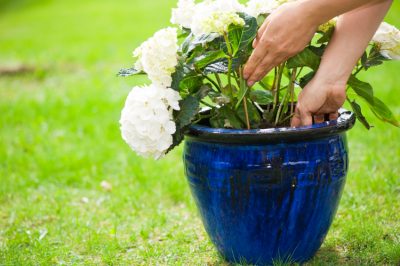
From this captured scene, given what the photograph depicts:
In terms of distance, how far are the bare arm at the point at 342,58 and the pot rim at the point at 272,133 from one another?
8 cm

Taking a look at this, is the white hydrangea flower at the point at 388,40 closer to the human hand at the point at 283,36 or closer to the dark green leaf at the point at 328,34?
the dark green leaf at the point at 328,34

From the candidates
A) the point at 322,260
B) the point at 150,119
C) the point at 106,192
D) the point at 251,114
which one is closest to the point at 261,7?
the point at 251,114

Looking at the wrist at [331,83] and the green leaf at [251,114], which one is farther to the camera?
the green leaf at [251,114]

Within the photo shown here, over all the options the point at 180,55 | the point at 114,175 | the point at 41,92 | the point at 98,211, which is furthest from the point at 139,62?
the point at 41,92

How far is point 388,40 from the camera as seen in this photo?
2131 mm

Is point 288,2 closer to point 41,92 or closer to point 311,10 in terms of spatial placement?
point 311,10

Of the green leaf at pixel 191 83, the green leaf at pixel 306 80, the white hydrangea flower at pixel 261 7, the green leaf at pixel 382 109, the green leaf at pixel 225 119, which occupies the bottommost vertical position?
the green leaf at pixel 382 109

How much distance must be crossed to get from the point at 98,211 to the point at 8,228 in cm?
49

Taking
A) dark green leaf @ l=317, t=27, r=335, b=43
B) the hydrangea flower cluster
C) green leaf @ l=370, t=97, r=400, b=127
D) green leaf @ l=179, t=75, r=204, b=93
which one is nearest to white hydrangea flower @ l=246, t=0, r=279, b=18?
the hydrangea flower cluster

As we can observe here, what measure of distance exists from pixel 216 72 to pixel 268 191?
1.56 ft

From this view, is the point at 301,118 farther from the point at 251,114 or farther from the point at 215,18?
the point at 215,18

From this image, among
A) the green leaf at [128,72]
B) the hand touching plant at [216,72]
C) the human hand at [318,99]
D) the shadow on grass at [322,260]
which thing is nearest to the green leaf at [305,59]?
the hand touching plant at [216,72]

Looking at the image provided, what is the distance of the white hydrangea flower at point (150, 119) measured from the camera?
6.41 feet

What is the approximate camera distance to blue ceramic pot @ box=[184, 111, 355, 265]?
1997 mm
